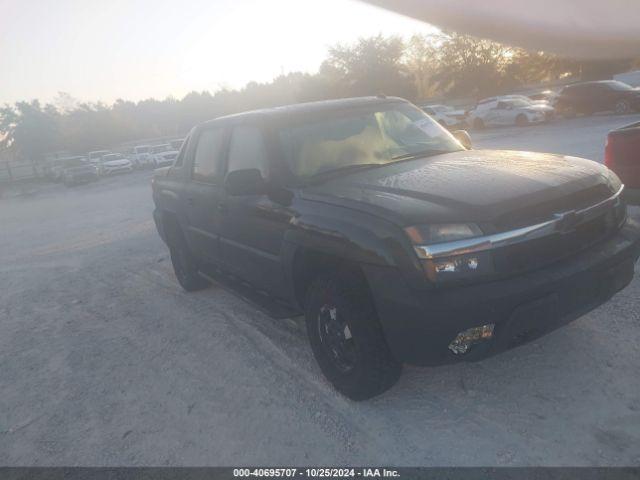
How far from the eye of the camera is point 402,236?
260 cm

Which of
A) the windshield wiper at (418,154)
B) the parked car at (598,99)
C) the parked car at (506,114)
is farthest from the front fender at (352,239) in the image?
the parked car at (506,114)

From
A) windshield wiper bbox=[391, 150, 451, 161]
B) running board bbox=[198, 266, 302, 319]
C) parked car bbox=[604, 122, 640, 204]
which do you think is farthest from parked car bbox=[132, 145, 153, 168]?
windshield wiper bbox=[391, 150, 451, 161]

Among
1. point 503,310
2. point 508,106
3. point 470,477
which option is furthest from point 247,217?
point 508,106

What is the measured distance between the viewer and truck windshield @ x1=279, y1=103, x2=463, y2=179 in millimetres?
3672

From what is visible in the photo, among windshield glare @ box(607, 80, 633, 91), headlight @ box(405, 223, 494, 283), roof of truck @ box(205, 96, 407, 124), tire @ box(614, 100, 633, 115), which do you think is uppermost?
roof of truck @ box(205, 96, 407, 124)

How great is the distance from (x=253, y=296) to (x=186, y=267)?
5.65ft

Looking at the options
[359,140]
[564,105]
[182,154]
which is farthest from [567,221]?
[564,105]

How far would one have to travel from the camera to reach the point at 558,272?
2.68m

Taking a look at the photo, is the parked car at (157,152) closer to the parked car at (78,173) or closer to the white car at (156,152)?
the white car at (156,152)

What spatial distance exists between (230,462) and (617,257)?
2.44 meters

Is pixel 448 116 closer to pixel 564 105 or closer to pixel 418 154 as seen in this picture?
pixel 564 105

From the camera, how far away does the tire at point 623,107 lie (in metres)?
20.2

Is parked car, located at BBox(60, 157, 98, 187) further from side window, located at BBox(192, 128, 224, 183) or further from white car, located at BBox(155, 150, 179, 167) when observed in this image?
side window, located at BBox(192, 128, 224, 183)

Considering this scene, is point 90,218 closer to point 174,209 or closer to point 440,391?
point 174,209
